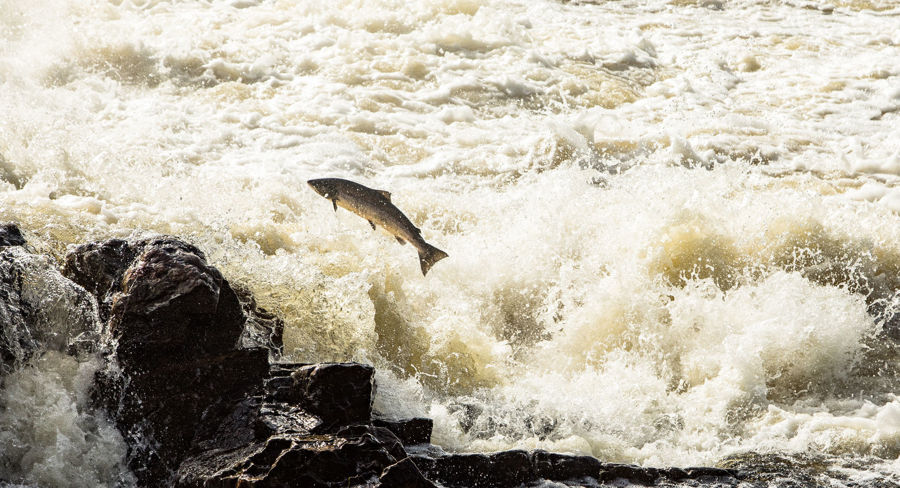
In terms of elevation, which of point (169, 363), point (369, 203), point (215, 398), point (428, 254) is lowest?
point (428, 254)

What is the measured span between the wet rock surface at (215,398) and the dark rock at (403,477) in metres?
0.13

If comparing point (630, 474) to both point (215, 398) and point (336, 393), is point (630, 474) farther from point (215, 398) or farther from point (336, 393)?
point (215, 398)

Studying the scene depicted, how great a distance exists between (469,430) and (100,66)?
8002 mm

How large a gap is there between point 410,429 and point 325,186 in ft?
5.95

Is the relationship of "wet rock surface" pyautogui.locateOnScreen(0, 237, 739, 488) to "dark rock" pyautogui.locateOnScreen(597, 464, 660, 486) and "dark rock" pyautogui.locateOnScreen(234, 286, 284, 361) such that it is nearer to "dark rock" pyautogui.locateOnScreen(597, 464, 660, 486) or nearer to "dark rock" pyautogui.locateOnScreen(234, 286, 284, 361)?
"dark rock" pyautogui.locateOnScreen(597, 464, 660, 486)

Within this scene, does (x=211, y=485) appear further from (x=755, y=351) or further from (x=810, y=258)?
(x=810, y=258)

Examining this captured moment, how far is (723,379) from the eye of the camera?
A: 545cm

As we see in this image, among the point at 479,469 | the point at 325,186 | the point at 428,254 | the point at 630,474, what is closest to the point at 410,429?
the point at 479,469

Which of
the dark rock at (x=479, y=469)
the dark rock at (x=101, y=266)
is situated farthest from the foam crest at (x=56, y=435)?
the dark rock at (x=479, y=469)

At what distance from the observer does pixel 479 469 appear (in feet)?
12.9

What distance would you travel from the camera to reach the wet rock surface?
3777mm

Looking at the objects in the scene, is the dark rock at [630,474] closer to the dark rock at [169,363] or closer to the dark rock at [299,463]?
the dark rock at [299,463]

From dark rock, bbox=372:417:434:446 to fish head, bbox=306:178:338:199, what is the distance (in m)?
1.72

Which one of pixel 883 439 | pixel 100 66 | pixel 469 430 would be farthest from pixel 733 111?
pixel 100 66
